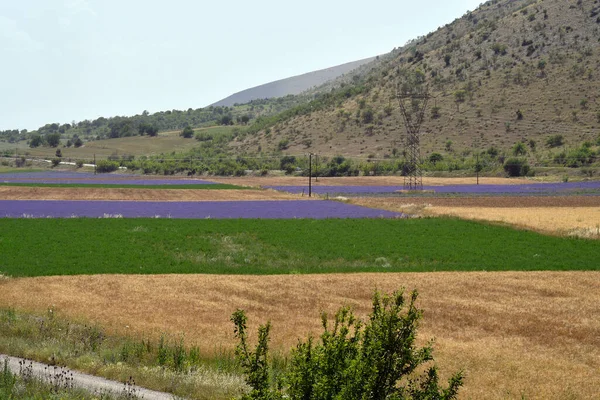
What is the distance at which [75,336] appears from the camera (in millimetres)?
19719

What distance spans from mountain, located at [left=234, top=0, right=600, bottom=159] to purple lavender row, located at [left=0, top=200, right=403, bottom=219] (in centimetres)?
8008

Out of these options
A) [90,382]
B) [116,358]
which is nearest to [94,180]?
[116,358]

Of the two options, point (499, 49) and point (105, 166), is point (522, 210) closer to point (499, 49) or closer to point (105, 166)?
point (499, 49)

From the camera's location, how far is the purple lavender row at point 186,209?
61.2m

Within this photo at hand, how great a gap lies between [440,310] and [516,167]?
362ft

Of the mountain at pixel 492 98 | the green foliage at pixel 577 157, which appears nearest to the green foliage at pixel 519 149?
the mountain at pixel 492 98

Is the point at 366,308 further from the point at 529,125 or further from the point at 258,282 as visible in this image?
the point at 529,125

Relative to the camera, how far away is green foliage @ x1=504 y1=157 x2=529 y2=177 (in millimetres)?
127438

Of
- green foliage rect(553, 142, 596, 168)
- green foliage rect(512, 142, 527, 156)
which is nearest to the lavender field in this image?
green foliage rect(553, 142, 596, 168)

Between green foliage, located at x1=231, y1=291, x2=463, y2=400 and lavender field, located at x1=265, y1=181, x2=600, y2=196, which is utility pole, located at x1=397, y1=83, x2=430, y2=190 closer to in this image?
lavender field, located at x1=265, y1=181, x2=600, y2=196

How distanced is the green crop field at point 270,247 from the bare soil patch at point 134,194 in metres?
26.5

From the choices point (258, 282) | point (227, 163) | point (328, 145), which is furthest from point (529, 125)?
point (258, 282)

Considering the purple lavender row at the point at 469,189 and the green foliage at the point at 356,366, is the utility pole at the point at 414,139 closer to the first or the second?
the purple lavender row at the point at 469,189

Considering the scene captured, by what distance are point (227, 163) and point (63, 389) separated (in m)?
156
